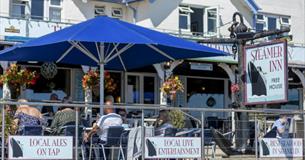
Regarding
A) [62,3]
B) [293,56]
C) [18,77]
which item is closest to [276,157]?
[18,77]

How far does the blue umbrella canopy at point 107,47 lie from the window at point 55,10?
12.6 m

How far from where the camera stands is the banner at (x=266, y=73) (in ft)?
40.5

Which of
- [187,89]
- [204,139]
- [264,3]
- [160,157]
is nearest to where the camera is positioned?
[160,157]

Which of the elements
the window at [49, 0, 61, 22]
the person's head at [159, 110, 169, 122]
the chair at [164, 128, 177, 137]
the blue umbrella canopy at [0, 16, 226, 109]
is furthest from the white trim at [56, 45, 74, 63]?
the window at [49, 0, 61, 22]

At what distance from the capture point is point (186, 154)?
10.1m

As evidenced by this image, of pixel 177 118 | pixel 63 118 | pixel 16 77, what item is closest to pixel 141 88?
pixel 16 77

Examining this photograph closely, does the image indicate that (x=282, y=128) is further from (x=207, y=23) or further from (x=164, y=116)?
(x=207, y=23)

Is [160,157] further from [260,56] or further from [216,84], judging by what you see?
[216,84]

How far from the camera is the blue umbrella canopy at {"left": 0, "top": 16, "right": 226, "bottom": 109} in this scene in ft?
35.9

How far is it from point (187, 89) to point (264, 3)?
647 cm

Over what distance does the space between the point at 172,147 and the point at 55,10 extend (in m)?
17.7

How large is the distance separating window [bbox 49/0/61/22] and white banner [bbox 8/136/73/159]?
57.9 ft

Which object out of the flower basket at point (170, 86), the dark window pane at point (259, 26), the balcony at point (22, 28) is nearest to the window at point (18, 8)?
the balcony at point (22, 28)

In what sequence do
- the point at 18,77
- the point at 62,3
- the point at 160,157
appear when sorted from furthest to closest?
the point at 62,3 < the point at 18,77 < the point at 160,157
